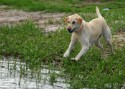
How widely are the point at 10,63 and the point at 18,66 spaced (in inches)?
11.7

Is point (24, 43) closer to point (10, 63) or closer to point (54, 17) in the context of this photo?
point (10, 63)

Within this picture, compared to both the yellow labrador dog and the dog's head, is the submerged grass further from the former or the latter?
the dog's head

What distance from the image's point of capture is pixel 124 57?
11.5 m

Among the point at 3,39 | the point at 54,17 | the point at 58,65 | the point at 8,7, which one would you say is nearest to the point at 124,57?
the point at 58,65

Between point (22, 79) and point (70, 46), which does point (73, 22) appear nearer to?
point (70, 46)

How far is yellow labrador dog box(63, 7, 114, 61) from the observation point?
10667 mm

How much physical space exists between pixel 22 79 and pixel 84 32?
198 cm

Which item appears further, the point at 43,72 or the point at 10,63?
the point at 10,63

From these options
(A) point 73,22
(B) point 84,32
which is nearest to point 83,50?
(B) point 84,32

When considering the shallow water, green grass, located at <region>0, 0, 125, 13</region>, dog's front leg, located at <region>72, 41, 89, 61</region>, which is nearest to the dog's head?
dog's front leg, located at <region>72, 41, 89, 61</region>

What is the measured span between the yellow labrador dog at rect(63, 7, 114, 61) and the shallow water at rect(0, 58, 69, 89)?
90cm

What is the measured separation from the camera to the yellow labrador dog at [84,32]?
1067 cm

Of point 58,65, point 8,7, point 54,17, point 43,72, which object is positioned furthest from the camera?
point 8,7

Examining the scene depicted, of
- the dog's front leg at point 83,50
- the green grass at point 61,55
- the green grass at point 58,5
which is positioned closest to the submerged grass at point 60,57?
the green grass at point 61,55
